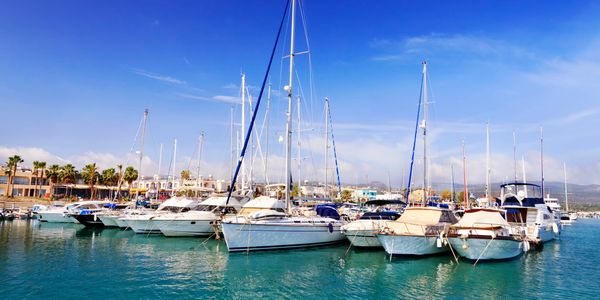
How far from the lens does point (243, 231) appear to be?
25.3m

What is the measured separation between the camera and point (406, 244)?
23.7 meters

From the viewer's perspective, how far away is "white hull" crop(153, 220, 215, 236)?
34.1 meters

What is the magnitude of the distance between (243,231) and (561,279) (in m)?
18.6

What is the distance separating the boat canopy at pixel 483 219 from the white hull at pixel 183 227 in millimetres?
21301

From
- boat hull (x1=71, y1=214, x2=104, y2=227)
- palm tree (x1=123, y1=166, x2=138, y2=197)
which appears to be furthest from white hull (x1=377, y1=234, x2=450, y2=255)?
palm tree (x1=123, y1=166, x2=138, y2=197)

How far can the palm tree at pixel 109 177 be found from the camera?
87.9m

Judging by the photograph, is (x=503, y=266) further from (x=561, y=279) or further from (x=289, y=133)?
(x=289, y=133)

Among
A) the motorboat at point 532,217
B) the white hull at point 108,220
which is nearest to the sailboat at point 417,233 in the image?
the motorboat at point 532,217

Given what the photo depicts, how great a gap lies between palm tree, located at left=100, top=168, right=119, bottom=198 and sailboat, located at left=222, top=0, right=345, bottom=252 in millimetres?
73028

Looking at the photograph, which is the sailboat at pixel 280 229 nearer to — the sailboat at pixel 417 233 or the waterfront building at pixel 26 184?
the sailboat at pixel 417 233

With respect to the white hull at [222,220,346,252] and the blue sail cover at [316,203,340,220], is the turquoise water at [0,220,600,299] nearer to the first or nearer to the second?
the white hull at [222,220,346,252]

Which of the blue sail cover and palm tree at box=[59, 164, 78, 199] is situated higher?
palm tree at box=[59, 164, 78, 199]

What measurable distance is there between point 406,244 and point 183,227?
2015 cm

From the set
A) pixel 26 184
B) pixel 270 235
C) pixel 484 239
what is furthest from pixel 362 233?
pixel 26 184
